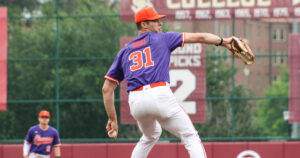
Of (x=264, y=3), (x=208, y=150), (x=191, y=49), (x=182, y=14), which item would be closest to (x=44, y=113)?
(x=191, y=49)

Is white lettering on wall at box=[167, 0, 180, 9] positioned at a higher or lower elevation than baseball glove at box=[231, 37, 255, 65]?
higher

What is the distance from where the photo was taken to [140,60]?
5.62 meters

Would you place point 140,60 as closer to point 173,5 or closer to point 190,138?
point 190,138

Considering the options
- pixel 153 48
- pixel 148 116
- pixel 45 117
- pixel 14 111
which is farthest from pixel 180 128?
pixel 14 111

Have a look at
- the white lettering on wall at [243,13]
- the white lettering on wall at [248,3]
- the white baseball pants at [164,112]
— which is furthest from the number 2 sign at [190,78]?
the white baseball pants at [164,112]

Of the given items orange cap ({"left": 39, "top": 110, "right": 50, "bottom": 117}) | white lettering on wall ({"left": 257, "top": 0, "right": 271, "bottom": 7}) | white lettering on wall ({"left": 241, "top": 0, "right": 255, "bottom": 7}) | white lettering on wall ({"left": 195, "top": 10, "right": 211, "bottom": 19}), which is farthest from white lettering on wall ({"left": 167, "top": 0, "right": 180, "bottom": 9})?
orange cap ({"left": 39, "top": 110, "right": 50, "bottom": 117})

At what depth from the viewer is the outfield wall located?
37.4ft

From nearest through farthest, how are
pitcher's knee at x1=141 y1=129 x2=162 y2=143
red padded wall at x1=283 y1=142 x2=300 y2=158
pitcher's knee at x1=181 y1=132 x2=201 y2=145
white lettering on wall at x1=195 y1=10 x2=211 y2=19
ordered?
pitcher's knee at x1=181 y1=132 x2=201 y2=145, pitcher's knee at x1=141 y1=129 x2=162 y2=143, red padded wall at x1=283 y1=142 x2=300 y2=158, white lettering on wall at x1=195 y1=10 x2=211 y2=19

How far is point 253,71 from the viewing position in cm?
6269

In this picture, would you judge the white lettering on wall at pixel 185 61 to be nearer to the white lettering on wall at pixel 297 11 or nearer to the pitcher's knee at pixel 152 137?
the white lettering on wall at pixel 297 11

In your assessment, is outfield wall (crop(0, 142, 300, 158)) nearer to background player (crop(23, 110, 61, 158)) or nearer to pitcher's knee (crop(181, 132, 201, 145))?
background player (crop(23, 110, 61, 158))

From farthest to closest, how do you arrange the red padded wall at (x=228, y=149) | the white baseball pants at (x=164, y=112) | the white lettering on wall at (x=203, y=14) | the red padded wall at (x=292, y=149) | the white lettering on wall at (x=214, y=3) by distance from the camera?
the white lettering on wall at (x=203, y=14), the white lettering on wall at (x=214, y=3), the red padded wall at (x=228, y=149), the red padded wall at (x=292, y=149), the white baseball pants at (x=164, y=112)

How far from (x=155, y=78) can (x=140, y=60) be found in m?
0.23

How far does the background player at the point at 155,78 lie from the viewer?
5.49 m
